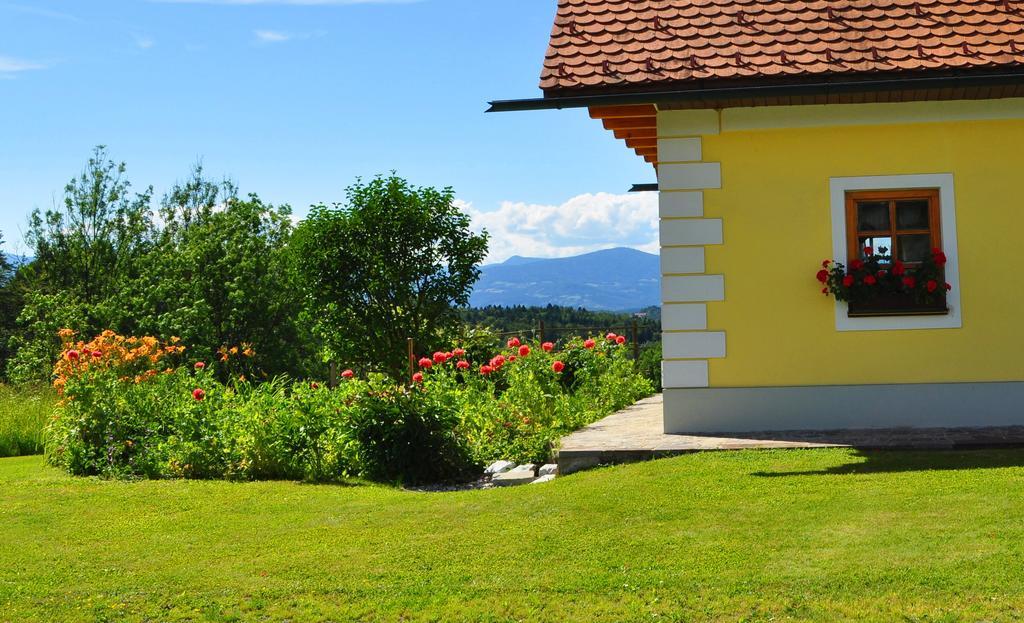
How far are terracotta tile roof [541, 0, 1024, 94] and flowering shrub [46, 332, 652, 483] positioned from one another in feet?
11.0

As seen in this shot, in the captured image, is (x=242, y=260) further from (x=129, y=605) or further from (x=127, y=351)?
(x=129, y=605)

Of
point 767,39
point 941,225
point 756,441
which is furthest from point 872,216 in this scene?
point 756,441

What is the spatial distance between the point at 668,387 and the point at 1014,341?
323cm

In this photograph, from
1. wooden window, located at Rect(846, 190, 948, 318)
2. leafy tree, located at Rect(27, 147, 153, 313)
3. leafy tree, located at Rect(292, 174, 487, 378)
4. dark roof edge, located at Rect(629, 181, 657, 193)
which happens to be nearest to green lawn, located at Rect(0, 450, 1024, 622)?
wooden window, located at Rect(846, 190, 948, 318)

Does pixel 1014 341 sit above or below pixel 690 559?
above

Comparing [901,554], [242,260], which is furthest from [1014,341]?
[242,260]

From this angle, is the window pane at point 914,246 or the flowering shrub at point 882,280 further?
the window pane at point 914,246

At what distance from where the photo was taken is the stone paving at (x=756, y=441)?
8.60m

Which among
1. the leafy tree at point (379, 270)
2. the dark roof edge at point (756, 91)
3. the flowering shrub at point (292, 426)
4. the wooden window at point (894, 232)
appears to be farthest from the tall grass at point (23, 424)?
the wooden window at point (894, 232)

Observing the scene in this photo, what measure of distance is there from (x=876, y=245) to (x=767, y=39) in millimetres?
2214

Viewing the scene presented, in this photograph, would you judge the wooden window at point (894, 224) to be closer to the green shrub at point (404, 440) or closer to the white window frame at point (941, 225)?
the white window frame at point (941, 225)

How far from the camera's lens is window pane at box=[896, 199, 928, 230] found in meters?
9.81

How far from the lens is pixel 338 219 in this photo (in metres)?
18.6

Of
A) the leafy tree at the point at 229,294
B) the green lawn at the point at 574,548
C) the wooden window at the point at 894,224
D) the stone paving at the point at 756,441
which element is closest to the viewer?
the green lawn at the point at 574,548
